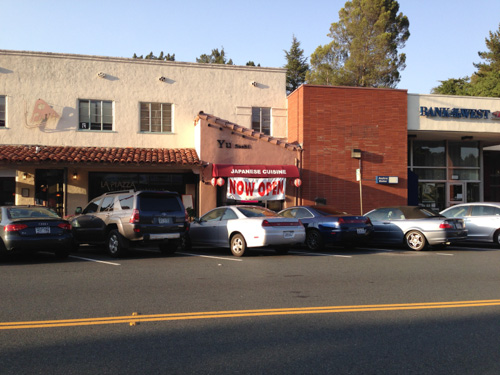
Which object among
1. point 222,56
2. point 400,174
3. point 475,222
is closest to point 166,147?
point 400,174

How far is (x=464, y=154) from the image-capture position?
25.8 metres

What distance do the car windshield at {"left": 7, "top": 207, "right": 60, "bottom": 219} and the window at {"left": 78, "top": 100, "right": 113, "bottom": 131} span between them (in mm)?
8491

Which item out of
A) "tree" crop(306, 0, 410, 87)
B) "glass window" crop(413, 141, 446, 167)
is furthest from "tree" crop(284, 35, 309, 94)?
"glass window" crop(413, 141, 446, 167)

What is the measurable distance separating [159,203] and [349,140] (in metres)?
11.3

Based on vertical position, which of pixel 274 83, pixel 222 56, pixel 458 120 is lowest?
pixel 458 120

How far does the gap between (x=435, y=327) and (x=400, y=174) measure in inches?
677

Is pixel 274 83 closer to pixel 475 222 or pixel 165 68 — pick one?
pixel 165 68

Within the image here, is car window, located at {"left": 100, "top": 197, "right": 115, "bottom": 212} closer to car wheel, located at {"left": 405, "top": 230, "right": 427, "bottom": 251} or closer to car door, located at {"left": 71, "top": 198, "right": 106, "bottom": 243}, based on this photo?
car door, located at {"left": 71, "top": 198, "right": 106, "bottom": 243}

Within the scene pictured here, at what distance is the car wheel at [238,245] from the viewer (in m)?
13.1

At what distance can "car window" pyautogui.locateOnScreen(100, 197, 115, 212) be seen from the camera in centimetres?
1355

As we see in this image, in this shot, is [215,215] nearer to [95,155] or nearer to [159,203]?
[159,203]

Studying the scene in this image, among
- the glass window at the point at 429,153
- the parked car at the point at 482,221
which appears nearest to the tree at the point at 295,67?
the glass window at the point at 429,153

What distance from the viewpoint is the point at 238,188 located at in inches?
778

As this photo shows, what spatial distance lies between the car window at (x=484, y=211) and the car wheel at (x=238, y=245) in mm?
7975
